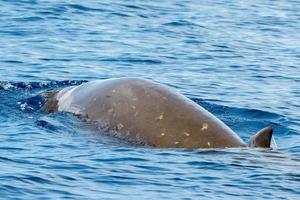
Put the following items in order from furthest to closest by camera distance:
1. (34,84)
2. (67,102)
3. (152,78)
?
(152,78), (34,84), (67,102)

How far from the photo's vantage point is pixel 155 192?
10867 mm

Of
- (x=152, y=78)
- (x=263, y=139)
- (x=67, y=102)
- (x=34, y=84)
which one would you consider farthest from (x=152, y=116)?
(x=152, y=78)

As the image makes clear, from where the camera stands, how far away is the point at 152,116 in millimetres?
12773

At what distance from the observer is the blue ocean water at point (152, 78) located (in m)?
11.2

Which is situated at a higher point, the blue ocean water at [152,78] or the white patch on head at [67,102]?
the white patch on head at [67,102]

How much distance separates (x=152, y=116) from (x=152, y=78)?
24.3ft

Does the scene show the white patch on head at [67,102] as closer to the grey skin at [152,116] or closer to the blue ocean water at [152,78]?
the grey skin at [152,116]

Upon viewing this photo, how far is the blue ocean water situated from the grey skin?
0.18 meters

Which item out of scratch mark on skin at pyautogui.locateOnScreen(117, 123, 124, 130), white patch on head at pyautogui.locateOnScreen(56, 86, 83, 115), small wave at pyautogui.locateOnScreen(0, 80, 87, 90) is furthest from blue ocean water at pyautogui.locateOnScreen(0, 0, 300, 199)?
scratch mark on skin at pyautogui.locateOnScreen(117, 123, 124, 130)

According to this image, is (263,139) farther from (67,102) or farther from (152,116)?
(67,102)

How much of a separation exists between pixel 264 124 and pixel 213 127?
3.70m

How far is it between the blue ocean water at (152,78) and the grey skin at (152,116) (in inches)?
7.0

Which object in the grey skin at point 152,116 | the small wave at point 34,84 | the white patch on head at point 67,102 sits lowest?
the small wave at point 34,84

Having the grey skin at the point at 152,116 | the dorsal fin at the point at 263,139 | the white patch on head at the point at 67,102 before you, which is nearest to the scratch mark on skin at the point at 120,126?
the grey skin at the point at 152,116
